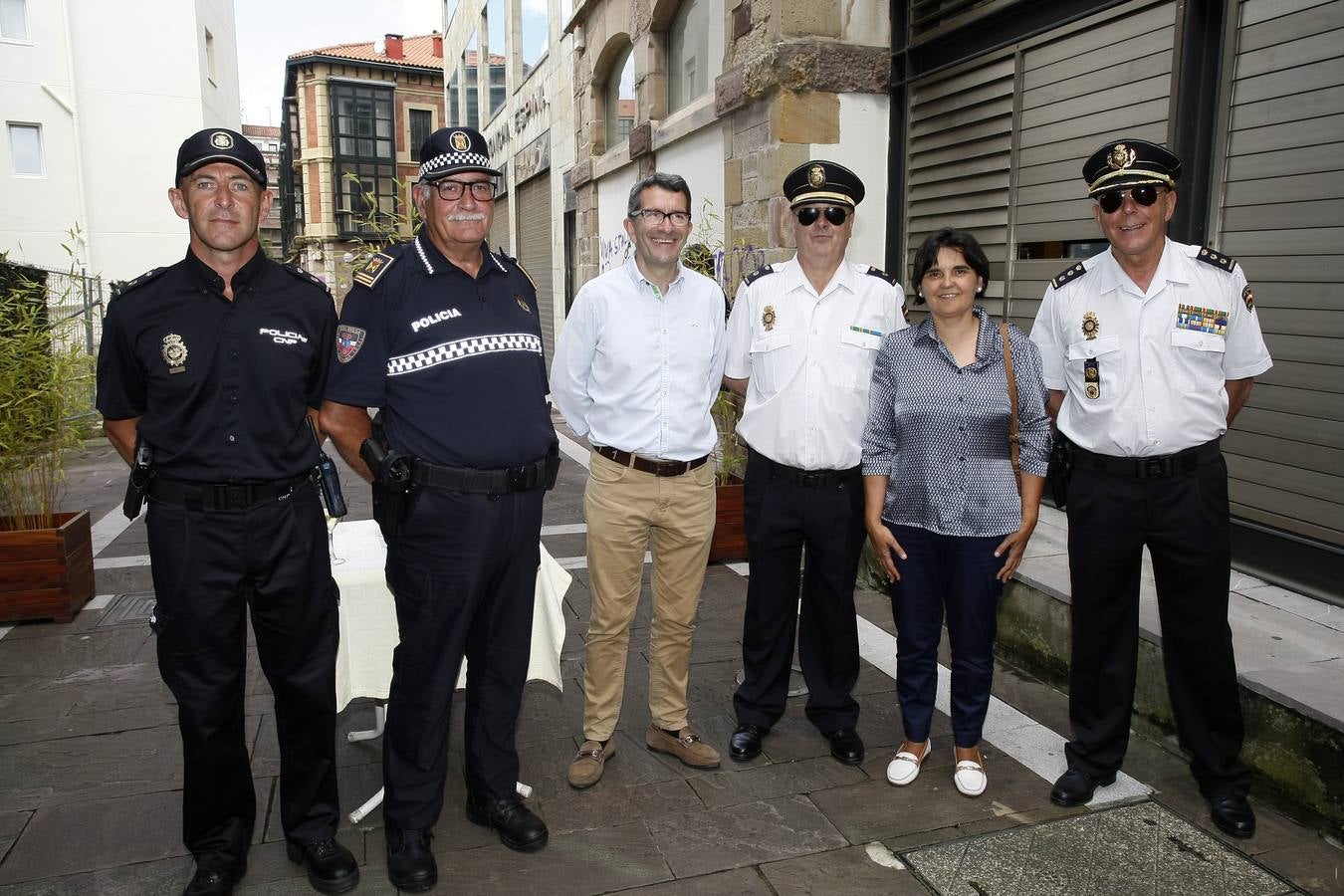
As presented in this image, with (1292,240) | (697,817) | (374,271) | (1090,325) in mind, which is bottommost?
(697,817)

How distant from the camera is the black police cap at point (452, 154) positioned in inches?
116

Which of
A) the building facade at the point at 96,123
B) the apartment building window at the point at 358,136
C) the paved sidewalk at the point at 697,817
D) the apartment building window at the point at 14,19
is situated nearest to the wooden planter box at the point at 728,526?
the paved sidewalk at the point at 697,817

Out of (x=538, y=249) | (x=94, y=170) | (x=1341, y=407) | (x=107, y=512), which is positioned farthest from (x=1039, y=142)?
(x=94, y=170)

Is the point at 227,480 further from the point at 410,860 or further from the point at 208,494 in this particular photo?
the point at 410,860

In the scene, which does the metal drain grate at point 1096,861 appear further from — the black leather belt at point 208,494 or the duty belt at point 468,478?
the black leather belt at point 208,494

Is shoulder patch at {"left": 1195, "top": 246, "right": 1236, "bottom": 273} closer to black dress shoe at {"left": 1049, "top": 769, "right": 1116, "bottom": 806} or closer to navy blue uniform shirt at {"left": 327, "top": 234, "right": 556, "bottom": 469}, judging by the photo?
black dress shoe at {"left": 1049, "top": 769, "right": 1116, "bottom": 806}

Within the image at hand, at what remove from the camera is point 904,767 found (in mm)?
3598

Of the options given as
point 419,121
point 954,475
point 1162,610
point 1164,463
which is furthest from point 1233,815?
point 419,121

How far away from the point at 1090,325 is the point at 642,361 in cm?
165

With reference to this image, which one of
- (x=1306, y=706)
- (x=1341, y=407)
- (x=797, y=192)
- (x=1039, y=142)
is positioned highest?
(x=1039, y=142)

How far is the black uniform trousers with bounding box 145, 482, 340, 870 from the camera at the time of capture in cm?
277

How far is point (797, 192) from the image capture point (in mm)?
3721

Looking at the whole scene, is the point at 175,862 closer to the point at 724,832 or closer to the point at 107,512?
the point at 724,832

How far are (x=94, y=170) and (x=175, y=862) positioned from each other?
20.6 m
